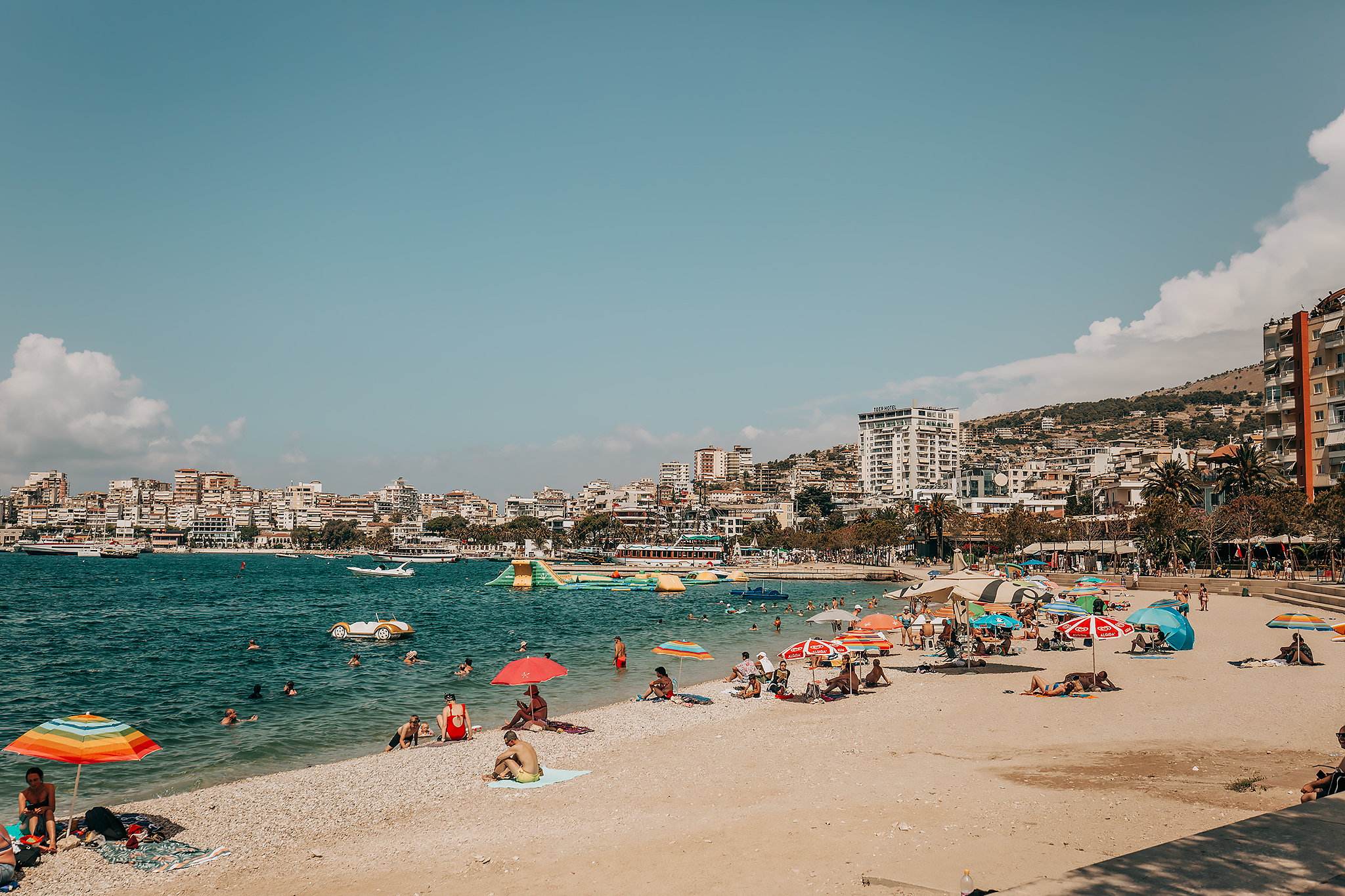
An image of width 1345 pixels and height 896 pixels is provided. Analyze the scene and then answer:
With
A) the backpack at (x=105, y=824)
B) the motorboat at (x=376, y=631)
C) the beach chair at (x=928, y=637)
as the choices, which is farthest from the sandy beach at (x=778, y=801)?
the motorboat at (x=376, y=631)

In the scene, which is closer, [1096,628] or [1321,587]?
[1096,628]

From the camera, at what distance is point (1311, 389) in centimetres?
5859

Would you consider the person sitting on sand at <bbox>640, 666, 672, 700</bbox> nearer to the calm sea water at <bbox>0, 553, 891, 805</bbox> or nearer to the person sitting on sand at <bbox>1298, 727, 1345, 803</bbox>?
the calm sea water at <bbox>0, 553, 891, 805</bbox>

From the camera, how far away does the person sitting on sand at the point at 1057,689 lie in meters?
21.3

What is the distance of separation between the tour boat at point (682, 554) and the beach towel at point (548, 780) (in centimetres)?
10387

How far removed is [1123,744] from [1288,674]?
1067cm

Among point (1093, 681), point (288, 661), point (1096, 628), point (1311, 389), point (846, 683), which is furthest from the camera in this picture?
point (1311, 389)

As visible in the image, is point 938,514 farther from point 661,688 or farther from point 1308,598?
point 661,688

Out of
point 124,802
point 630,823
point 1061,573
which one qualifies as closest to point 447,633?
point 124,802

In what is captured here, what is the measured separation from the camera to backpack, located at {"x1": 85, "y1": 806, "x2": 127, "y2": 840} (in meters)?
12.0

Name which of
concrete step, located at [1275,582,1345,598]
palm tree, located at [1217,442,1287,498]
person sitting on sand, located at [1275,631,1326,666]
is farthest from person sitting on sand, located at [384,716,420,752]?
palm tree, located at [1217,442,1287,498]

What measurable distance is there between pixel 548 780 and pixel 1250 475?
227 feet

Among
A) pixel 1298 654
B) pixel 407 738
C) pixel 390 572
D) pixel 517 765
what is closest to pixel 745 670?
pixel 407 738

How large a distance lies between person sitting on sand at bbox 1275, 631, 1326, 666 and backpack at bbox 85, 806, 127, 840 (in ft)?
94.7
